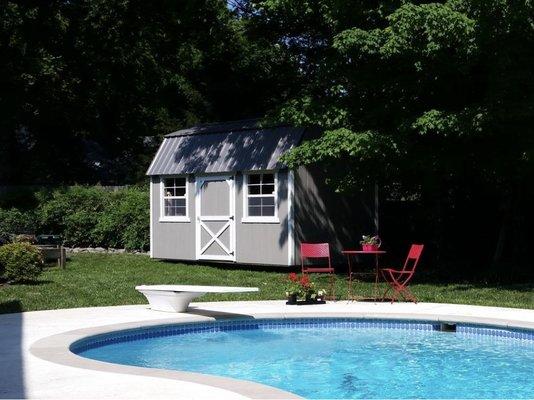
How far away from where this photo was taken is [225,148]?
1981cm

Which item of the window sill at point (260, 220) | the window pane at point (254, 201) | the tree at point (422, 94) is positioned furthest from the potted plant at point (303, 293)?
the window pane at point (254, 201)

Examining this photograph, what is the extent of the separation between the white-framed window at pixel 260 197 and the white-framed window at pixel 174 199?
2106mm

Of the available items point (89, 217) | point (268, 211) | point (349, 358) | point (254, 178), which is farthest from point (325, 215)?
point (349, 358)

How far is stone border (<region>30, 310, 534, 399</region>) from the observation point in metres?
6.23

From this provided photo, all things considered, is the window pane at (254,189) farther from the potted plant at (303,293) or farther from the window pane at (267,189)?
the potted plant at (303,293)

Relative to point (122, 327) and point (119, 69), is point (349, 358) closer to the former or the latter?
point (122, 327)

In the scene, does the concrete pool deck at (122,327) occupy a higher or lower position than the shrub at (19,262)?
lower

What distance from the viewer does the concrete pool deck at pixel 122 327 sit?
6203 mm

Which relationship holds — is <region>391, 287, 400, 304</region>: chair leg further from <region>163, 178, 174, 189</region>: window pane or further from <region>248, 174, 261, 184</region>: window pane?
<region>163, 178, 174, 189</region>: window pane

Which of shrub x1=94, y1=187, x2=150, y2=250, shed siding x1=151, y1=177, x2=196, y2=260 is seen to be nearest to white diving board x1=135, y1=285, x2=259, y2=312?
shed siding x1=151, y1=177, x2=196, y2=260

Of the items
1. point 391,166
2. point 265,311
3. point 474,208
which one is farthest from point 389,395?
point 474,208

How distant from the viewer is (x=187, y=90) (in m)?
28.4

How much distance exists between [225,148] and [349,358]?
35.6ft

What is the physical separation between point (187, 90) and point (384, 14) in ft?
46.5
